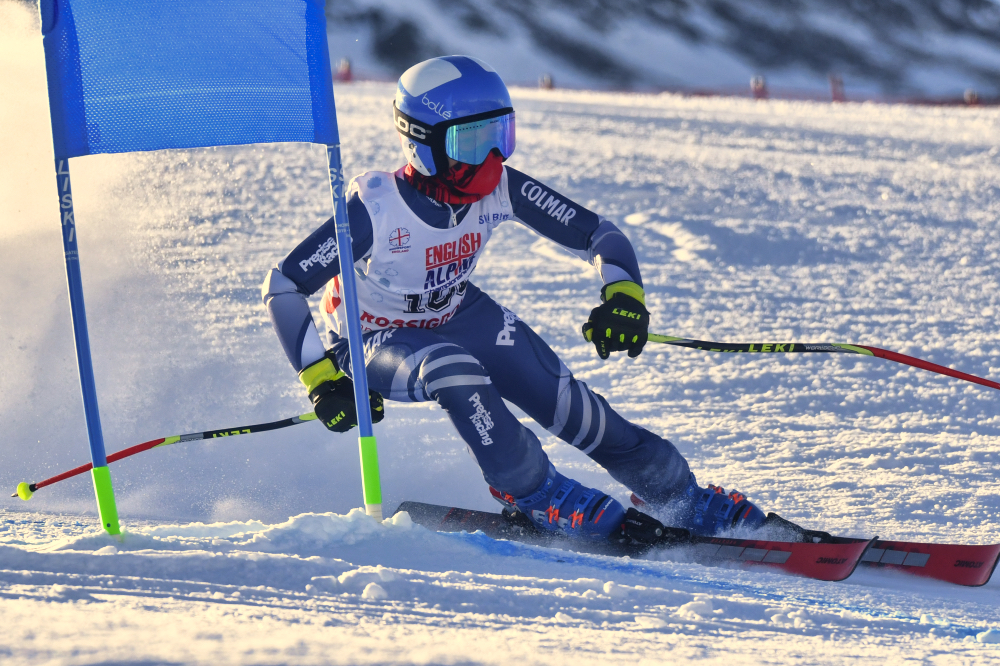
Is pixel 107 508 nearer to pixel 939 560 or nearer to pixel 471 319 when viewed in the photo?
pixel 471 319

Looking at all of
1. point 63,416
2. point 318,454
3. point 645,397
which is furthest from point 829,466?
point 63,416

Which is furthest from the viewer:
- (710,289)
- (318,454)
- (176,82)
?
(710,289)

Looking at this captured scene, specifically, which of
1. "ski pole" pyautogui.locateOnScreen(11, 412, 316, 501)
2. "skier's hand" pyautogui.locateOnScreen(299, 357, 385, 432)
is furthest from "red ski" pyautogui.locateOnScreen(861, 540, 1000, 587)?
"ski pole" pyautogui.locateOnScreen(11, 412, 316, 501)

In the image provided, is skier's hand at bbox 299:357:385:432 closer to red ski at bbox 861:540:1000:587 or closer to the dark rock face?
red ski at bbox 861:540:1000:587

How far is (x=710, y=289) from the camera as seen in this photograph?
6582mm

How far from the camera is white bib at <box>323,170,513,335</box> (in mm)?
3018

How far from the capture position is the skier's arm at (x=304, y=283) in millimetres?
2871

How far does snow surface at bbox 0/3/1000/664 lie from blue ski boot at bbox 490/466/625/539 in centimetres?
44

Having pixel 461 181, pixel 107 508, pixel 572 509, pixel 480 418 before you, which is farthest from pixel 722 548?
pixel 107 508

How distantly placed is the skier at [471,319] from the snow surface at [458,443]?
442 mm

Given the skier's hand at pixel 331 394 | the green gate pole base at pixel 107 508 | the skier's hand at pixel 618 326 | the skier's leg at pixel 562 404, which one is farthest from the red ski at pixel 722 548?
the green gate pole base at pixel 107 508

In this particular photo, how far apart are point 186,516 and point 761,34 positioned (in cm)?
4769

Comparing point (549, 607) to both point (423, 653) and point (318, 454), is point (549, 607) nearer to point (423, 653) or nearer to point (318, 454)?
point (423, 653)

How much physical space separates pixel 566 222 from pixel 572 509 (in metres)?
0.96
